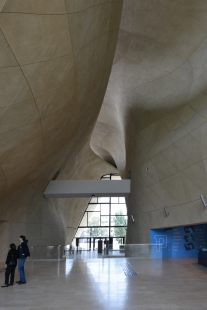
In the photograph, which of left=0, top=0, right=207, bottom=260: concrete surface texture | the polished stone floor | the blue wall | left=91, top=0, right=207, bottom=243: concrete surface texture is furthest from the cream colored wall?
the blue wall

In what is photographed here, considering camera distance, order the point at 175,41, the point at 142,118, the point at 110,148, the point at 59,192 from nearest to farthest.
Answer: the point at 175,41 < the point at 142,118 < the point at 59,192 < the point at 110,148

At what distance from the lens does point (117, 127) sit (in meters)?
33.1

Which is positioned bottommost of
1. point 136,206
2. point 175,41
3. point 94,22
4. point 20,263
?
point 20,263

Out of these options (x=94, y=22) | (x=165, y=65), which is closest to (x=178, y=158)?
(x=165, y=65)

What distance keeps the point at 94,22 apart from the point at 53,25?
2581mm

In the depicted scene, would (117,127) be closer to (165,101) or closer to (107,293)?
(165,101)

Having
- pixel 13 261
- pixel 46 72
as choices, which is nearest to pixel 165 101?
pixel 46 72

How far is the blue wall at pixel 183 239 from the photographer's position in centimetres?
2298

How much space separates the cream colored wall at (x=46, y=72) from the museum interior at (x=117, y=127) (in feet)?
0.14

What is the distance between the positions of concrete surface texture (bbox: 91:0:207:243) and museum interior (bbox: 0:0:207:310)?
0.22ft

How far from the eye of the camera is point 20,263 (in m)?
11.2

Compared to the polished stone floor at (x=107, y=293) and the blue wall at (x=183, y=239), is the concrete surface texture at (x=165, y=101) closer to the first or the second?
the blue wall at (x=183, y=239)

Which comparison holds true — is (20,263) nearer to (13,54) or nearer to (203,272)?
(13,54)

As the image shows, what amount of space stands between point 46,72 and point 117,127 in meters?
23.3
